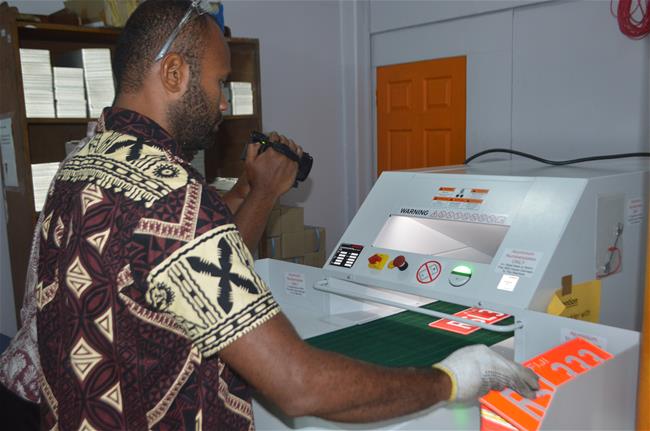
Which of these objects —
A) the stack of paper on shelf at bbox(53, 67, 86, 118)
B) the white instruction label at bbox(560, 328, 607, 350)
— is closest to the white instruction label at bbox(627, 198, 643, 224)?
the white instruction label at bbox(560, 328, 607, 350)

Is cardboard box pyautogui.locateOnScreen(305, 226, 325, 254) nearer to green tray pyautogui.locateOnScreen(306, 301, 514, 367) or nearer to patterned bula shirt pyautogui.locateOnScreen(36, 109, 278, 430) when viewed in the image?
green tray pyautogui.locateOnScreen(306, 301, 514, 367)

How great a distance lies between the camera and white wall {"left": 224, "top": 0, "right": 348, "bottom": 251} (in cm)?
355

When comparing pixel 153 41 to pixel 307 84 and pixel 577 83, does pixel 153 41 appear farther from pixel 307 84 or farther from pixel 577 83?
pixel 307 84

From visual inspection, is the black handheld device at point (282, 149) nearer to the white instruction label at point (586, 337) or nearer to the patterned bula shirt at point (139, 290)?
the patterned bula shirt at point (139, 290)

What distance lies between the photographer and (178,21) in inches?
38.0

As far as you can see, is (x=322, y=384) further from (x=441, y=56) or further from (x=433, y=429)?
(x=441, y=56)

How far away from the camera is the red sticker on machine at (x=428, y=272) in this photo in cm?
137

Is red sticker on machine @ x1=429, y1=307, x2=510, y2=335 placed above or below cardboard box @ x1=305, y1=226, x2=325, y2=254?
above

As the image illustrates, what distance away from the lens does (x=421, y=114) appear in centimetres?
347

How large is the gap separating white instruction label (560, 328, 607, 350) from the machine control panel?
59 cm

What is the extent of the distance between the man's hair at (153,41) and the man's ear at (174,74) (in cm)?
1

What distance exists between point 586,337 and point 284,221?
2136 millimetres

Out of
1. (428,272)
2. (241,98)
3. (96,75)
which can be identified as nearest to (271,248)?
(241,98)

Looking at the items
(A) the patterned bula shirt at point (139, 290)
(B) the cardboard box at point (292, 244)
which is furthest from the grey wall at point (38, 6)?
(A) the patterned bula shirt at point (139, 290)
